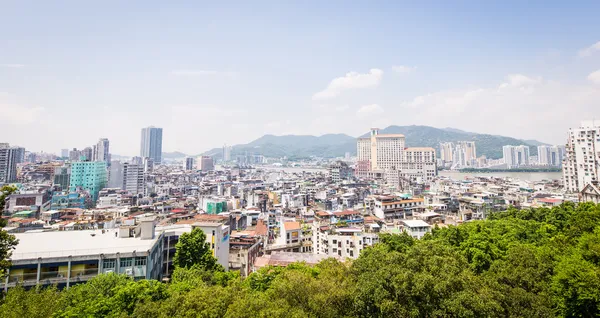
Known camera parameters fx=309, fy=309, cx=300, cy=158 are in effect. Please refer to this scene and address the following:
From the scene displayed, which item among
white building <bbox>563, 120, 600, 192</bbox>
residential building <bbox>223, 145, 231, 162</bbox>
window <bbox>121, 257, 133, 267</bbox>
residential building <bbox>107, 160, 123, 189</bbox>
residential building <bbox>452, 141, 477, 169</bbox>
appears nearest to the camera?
window <bbox>121, 257, 133, 267</bbox>

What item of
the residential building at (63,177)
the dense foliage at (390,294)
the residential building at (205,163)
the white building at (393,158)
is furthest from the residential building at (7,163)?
the white building at (393,158)

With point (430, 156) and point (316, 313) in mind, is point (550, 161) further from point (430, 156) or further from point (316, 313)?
point (316, 313)

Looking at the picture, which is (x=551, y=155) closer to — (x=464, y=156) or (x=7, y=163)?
(x=464, y=156)

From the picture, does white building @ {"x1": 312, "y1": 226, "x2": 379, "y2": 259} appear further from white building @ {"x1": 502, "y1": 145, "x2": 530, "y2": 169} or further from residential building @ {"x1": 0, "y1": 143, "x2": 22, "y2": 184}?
white building @ {"x1": 502, "y1": 145, "x2": 530, "y2": 169}

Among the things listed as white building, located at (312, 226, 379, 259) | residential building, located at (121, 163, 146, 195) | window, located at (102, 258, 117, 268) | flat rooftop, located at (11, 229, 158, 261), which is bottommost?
white building, located at (312, 226, 379, 259)

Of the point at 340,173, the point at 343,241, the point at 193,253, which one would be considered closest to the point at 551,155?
the point at 340,173

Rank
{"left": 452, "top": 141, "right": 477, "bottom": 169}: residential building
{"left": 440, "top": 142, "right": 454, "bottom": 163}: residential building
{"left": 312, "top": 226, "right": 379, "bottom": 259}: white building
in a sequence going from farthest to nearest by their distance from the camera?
{"left": 440, "top": 142, "right": 454, "bottom": 163}: residential building < {"left": 452, "top": 141, "right": 477, "bottom": 169}: residential building < {"left": 312, "top": 226, "right": 379, "bottom": 259}: white building

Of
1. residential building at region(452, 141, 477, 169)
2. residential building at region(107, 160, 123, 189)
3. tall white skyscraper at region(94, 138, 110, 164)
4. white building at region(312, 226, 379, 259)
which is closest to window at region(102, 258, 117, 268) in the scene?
white building at region(312, 226, 379, 259)

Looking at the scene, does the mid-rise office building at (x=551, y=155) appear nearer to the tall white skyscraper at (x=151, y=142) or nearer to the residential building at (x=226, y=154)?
the tall white skyscraper at (x=151, y=142)
